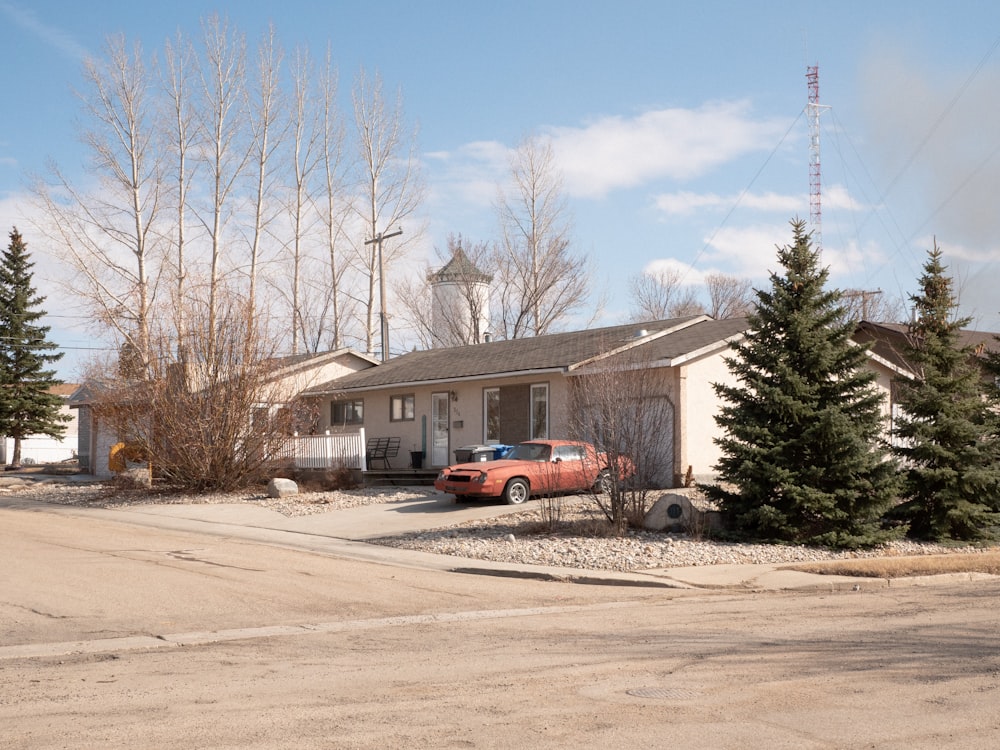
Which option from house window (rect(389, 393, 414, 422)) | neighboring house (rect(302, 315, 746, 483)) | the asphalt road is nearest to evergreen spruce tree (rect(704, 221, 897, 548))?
neighboring house (rect(302, 315, 746, 483))

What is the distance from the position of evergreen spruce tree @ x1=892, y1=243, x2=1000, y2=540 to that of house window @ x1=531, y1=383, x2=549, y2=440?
9.92 meters

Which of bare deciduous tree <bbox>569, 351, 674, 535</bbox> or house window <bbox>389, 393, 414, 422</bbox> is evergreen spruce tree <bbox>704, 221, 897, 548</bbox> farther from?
house window <bbox>389, 393, 414, 422</bbox>

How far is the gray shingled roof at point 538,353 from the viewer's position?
83.9 ft

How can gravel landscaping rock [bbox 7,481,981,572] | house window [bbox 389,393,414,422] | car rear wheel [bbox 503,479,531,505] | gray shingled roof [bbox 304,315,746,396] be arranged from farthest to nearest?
house window [bbox 389,393,414,422]
gray shingled roof [bbox 304,315,746,396]
car rear wheel [bbox 503,479,531,505]
gravel landscaping rock [bbox 7,481,981,572]

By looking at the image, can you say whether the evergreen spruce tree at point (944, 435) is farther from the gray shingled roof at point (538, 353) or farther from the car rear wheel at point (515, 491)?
the car rear wheel at point (515, 491)

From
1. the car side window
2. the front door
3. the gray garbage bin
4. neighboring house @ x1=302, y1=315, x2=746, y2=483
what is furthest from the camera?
the front door

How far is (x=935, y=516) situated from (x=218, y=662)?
1496cm

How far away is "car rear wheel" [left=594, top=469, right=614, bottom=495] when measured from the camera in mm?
17703

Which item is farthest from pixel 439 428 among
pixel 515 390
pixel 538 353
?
pixel 538 353

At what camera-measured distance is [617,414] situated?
17609mm

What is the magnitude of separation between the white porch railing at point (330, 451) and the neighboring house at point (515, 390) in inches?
99.7

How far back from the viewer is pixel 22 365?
47750 millimetres

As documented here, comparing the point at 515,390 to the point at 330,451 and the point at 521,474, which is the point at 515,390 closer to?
the point at 330,451

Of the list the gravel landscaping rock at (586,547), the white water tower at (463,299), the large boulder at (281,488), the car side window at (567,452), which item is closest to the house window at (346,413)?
the large boulder at (281,488)
